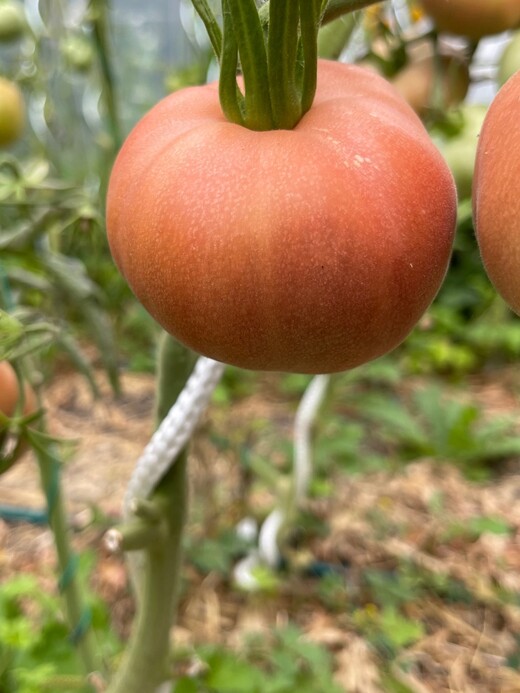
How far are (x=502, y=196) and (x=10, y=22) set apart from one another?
102cm

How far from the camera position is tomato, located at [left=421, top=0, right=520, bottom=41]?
42 cm

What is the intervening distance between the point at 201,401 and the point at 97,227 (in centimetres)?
23

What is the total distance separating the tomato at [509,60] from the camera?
1.28 ft

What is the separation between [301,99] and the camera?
26 cm

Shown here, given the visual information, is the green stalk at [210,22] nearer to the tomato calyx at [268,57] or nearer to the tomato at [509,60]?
the tomato calyx at [268,57]

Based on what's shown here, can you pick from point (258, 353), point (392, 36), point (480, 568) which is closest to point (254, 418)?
point (480, 568)

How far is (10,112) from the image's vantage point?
961 mm

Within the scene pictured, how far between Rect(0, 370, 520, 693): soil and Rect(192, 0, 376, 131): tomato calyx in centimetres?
84

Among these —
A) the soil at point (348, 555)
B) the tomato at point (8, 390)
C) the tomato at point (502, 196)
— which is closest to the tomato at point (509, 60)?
the tomato at point (502, 196)

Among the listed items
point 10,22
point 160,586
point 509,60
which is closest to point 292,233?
point 509,60

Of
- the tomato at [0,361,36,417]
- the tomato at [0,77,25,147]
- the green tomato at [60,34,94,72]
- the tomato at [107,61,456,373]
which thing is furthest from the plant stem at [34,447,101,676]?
the green tomato at [60,34,94,72]

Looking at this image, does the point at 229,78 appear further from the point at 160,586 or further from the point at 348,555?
the point at 348,555

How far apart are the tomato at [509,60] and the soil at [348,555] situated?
0.77 m

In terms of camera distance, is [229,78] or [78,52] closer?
[229,78]
